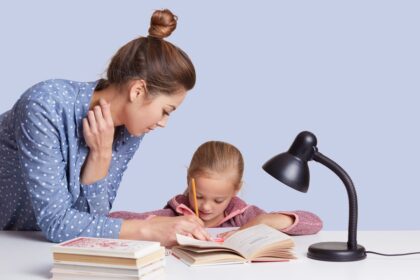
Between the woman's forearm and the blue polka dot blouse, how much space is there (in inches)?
0.6

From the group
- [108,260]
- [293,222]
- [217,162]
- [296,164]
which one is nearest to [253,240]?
[296,164]

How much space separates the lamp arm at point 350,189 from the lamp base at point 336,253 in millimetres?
23

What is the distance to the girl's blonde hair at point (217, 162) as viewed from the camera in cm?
298

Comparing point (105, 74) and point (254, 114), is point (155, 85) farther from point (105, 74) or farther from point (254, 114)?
point (254, 114)

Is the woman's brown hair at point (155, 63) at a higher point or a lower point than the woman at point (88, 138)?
higher

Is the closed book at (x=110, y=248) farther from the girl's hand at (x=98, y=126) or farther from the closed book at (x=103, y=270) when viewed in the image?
the girl's hand at (x=98, y=126)

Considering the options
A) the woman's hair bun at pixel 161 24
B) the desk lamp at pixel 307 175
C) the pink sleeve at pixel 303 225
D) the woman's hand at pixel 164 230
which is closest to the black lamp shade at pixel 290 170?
the desk lamp at pixel 307 175

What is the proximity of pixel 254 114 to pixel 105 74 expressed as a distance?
161 centimetres

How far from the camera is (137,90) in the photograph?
2473 mm

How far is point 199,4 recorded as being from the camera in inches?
158

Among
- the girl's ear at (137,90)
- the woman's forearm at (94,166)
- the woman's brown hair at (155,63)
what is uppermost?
the woman's brown hair at (155,63)

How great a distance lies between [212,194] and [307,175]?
78cm

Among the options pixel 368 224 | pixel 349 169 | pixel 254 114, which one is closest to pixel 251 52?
pixel 254 114

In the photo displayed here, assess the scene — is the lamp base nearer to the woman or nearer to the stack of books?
the woman
